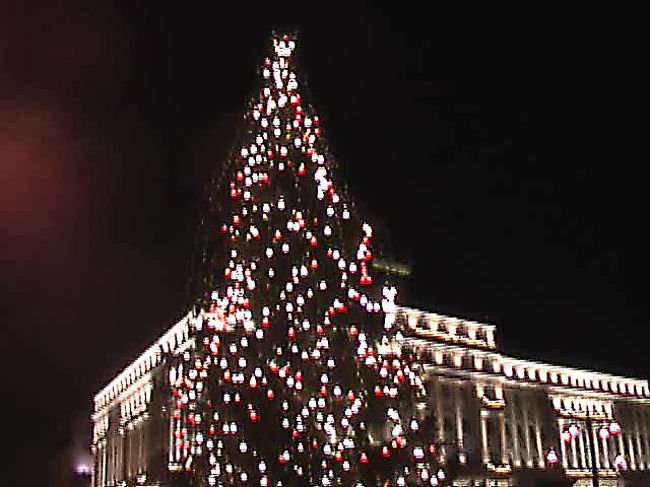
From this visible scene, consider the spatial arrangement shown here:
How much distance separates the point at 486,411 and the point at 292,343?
1982 inches

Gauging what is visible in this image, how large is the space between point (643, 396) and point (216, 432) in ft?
245

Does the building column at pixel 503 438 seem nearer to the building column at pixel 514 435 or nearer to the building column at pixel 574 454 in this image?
the building column at pixel 514 435

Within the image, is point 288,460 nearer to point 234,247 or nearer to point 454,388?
point 234,247

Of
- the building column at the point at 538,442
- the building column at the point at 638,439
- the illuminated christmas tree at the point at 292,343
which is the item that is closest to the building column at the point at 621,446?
the building column at the point at 638,439

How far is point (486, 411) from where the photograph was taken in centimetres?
6994

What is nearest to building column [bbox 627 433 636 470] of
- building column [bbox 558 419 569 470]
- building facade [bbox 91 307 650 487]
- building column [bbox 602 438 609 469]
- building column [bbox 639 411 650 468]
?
building facade [bbox 91 307 650 487]

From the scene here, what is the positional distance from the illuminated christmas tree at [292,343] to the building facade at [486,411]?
111ft

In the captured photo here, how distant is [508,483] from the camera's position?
6888cm

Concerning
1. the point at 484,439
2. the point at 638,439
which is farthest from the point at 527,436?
the point at 638,439

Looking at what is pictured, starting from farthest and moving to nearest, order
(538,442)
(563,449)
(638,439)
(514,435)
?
(638,439), (563,449), (538,442), (514,435)

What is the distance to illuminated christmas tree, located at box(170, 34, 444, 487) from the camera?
21891 mm

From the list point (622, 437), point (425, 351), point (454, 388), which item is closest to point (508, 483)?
point (454, 388)

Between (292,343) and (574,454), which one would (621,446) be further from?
(292,343)

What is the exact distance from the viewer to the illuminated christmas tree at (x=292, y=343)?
21.9 metres
